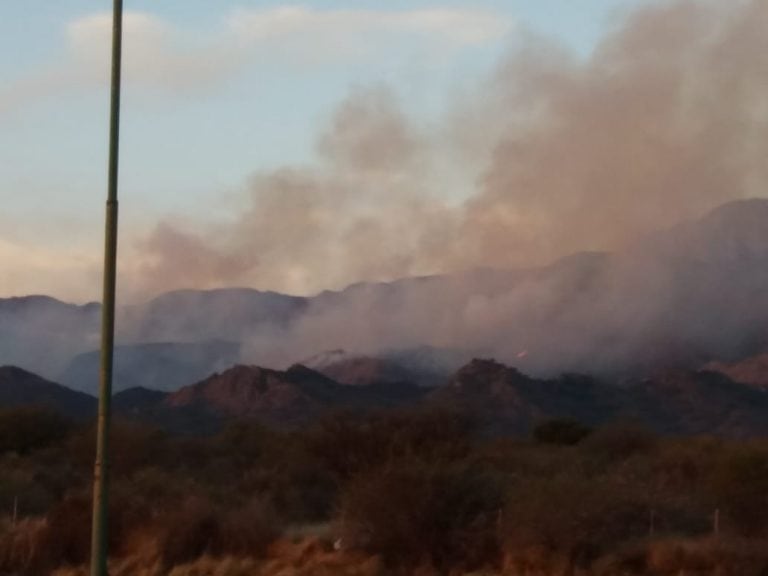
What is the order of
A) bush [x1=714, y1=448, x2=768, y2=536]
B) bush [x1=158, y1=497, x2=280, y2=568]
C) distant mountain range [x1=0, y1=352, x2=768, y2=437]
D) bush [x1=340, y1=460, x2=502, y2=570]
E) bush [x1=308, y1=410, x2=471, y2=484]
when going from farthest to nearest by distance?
distant mountain range [x1=0, y1=352, x2=768, y2=437]
bush [x1=308, y1=410, x2=471, y2=484]
bush [x1=714, y1=448, x2=768, y2=536]
bush [x1=158, y1=497, x2=280, y2=568]
bush [x1=340, y1=460, x2=502, y2=570]

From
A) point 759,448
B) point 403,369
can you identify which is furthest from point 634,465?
point 403,369

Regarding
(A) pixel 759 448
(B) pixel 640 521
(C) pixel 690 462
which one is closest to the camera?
(B) pixel 640 521

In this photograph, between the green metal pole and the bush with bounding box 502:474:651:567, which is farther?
the bush with bounding box 502:474:651:567

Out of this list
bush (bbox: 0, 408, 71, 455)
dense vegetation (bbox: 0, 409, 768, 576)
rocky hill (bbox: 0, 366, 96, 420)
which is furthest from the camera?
rocky hill (bbox: 0, 366, 96, 420)

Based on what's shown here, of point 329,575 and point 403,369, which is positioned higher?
point 403,369

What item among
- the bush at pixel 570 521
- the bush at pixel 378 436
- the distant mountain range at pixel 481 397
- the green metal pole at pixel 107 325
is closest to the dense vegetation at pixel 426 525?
the bush at pixel 570 521

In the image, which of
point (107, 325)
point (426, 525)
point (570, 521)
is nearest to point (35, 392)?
point (426, 525)

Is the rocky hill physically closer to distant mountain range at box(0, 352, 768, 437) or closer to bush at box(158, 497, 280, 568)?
distant mountain range at box(0, 352, 768, 437)

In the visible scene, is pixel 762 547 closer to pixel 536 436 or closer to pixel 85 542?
pixel 85 542

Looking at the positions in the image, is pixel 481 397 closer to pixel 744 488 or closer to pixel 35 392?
pixel 35 392

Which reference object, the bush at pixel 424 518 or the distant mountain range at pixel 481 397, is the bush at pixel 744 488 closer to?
the bush at pixel 424 518

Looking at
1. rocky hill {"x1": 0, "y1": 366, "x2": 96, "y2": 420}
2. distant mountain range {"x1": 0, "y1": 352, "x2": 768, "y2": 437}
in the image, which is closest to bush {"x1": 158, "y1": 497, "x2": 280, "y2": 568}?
distant mountain range {"x1": 0, "y1": 352, "x2": 768, "y2": 437}

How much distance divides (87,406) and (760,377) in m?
52.2

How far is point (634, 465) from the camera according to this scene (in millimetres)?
53969
